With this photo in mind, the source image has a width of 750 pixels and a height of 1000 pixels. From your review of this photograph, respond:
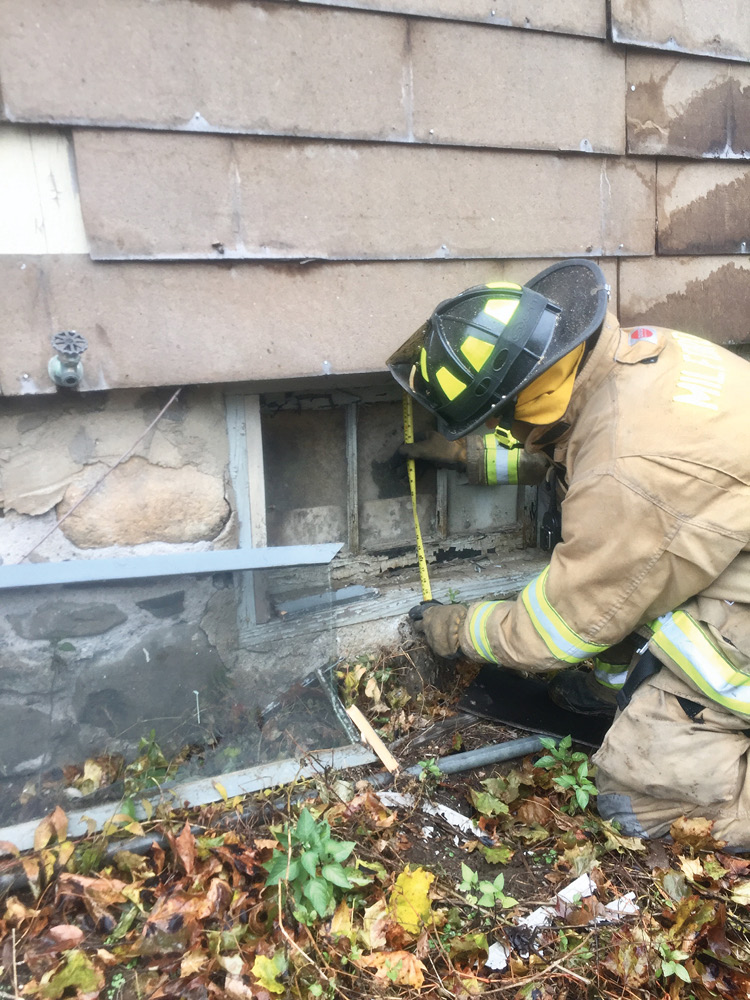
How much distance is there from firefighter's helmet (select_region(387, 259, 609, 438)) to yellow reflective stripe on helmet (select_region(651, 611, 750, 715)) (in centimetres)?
91

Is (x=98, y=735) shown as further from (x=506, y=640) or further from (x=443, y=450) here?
(x=443, y=450)

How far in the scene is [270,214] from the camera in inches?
93.4

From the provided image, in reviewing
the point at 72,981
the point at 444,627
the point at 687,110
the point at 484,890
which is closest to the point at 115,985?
the point at 72,981

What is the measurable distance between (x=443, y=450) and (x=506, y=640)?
3.39 ft

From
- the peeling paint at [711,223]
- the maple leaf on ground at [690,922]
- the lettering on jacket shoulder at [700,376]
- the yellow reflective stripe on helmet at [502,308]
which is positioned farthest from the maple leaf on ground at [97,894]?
the peeling paint at [711,223]

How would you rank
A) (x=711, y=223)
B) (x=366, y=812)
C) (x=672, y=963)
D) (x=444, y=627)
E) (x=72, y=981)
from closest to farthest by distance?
(x=72, y=981)
(x=672, y=963)
(x=366, y=812)
(x=444, y=627)
(x=711, y=223)

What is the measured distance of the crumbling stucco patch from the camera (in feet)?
7.99

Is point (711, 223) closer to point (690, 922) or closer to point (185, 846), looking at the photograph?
point (690, 922)

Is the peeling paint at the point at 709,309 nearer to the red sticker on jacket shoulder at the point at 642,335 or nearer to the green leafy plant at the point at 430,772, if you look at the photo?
the red sticker on jacket shoulder at the point at 642,335

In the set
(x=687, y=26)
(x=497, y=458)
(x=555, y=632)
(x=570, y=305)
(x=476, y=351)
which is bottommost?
(x=555, y=632)

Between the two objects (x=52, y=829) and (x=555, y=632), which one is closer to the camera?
(x=52, y=829)

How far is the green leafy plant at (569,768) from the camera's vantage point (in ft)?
7.89

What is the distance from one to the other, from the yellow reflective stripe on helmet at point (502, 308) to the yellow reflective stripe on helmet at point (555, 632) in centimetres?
85

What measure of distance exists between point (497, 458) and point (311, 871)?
6.03 ft
